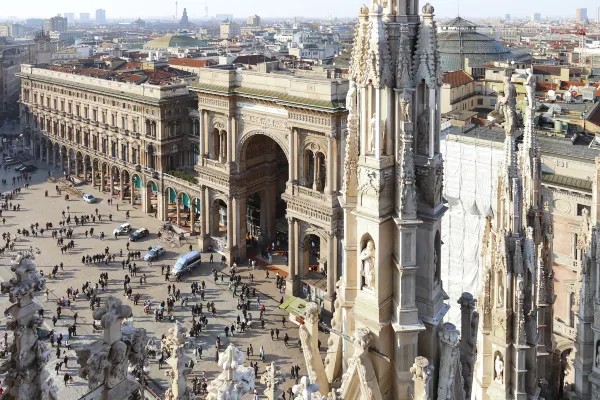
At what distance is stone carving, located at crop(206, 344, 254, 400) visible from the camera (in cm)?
898

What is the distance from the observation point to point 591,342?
60.3 feet

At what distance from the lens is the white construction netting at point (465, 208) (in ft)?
130

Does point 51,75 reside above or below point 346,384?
above

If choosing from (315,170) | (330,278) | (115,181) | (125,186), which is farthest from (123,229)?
(330,278)

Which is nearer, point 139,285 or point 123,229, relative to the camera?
point 139,285

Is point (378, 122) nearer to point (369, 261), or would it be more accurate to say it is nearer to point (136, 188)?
point (369, 261)

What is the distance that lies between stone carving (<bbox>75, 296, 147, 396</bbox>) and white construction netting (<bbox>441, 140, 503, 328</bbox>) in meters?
33.0

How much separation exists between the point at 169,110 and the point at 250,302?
31296 mm

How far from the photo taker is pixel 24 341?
7.69 metres

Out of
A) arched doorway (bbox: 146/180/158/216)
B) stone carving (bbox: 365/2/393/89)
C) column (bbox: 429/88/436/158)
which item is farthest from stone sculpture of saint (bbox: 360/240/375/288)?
arched doorway (bbox: 146/180/158/216)

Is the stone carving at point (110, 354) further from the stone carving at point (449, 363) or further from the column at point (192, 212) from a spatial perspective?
the column at point (192, 212)

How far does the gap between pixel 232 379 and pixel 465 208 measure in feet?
113

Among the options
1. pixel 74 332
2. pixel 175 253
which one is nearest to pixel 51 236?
pixel 175 253

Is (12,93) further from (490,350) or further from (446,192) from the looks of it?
(490,350)
